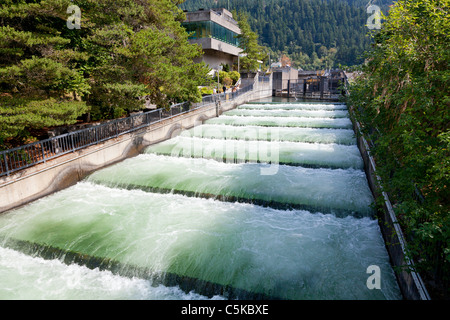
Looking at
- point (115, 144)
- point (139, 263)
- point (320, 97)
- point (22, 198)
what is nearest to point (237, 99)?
point (320, 97)

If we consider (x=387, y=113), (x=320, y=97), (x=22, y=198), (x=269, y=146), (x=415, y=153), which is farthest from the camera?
(x=320, y=97)

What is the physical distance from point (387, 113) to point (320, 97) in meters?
35.6

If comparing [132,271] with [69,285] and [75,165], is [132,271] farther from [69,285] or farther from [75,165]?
[75,165]

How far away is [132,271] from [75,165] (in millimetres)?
7939

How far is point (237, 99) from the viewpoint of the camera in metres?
32.7

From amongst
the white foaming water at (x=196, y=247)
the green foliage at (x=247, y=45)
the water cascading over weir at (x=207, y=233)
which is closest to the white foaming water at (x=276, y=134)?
the water cascading over weir at (x=207, y=233)

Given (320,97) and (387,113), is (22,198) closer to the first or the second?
(387,113)

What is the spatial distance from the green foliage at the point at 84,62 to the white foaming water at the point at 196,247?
398 centimetres

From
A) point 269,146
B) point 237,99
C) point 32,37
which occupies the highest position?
point 32,37

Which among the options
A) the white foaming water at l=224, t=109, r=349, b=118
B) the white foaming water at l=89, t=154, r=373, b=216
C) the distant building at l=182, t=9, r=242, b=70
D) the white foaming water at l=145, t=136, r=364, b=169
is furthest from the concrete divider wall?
the distant building at l=182, t=9, r=242, b=70

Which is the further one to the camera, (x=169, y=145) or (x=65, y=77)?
(x=169, y=145)

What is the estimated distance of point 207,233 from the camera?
929 cm

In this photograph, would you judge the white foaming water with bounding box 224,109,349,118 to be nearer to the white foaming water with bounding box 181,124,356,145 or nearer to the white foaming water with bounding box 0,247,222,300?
the white foaming water with bounding box 181,124,356,145

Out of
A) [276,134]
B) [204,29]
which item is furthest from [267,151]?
[204,29]
